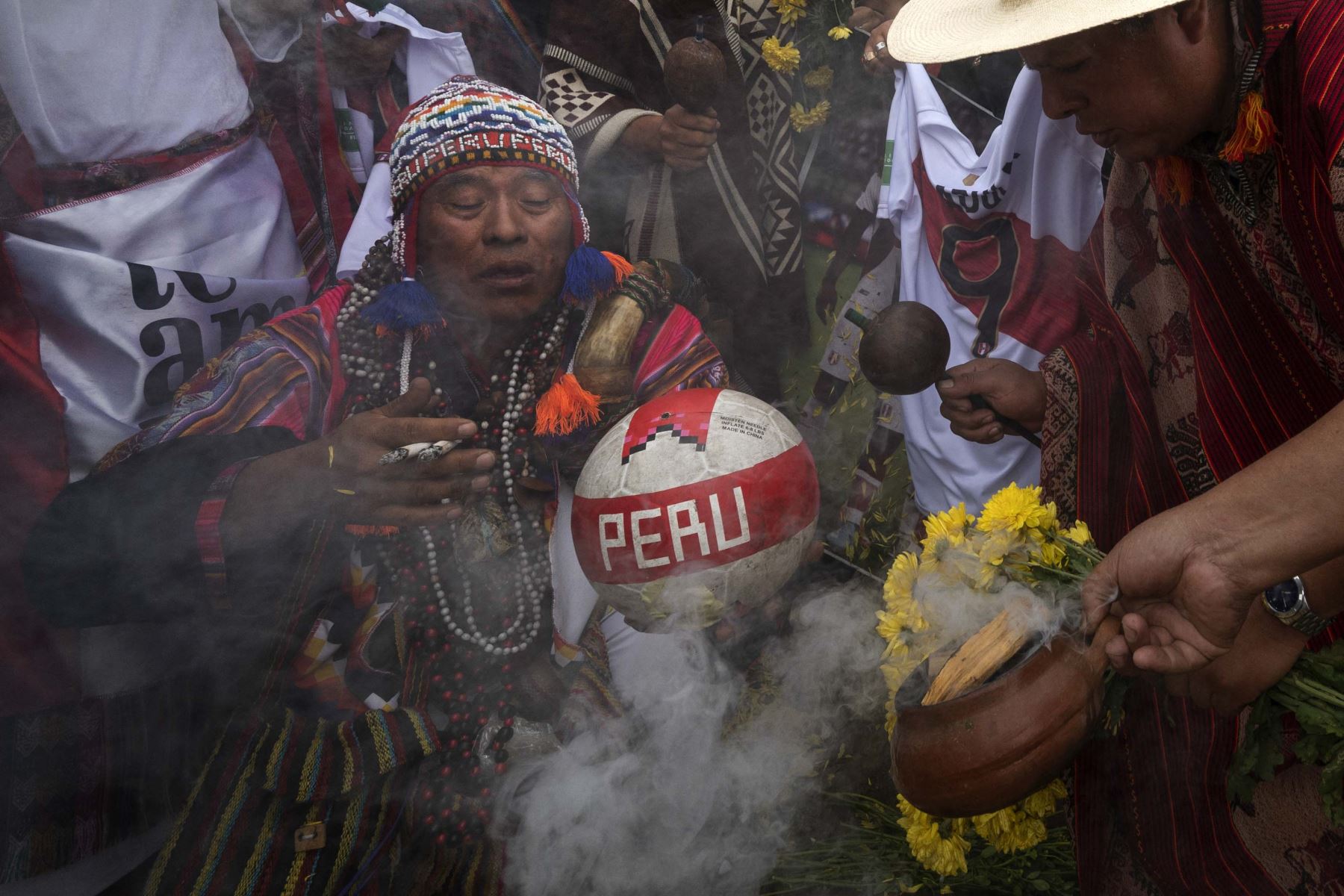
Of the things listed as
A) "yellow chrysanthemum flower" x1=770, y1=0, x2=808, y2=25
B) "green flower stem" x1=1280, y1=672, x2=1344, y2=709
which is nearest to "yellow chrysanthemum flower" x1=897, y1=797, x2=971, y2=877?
"green flower stem" x1=1280, y1=672, x2=1344, y2=709

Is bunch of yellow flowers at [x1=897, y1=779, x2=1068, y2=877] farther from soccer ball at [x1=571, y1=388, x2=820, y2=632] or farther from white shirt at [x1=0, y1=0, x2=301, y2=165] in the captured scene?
white shirt at [x1=0, y1=0, x2=301, y2=165]

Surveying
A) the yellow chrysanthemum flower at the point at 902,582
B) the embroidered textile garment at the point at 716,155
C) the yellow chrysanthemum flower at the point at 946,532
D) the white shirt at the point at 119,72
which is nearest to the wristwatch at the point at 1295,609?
the yellow chrysanthemum flower at the point at 946,532

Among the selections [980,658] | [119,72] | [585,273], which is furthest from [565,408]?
[119,72]

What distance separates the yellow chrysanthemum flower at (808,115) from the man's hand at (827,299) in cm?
58

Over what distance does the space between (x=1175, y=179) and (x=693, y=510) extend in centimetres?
130

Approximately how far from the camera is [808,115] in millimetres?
3328

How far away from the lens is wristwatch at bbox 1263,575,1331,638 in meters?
1.74

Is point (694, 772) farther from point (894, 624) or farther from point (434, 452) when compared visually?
point (434, 452)

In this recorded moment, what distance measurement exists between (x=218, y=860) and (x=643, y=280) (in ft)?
6.62

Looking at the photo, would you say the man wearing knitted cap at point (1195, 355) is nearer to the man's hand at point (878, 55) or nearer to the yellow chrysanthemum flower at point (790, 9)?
the man's hand at point (878, 55)

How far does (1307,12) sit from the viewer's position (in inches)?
62.1

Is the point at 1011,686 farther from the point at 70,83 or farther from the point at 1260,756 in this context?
the point at 70,83

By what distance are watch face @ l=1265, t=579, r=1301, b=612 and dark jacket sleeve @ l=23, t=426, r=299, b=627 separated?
242cm

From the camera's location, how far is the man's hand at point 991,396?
8.51 ft
